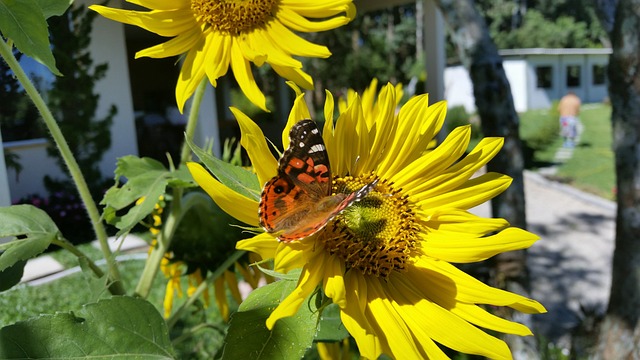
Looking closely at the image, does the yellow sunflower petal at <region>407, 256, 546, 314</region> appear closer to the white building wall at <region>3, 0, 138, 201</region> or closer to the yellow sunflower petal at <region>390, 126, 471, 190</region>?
the yellow sunflower petal at <region>390, 126, 471, 190</region>

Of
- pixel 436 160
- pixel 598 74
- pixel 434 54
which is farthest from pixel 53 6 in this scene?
pixel 598 74

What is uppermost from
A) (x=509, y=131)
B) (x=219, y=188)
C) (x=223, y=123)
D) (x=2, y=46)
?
(x=2, y=46)

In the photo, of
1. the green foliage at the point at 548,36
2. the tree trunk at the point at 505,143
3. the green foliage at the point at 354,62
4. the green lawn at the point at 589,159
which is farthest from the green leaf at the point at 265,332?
the green foliage at the point at 548,36

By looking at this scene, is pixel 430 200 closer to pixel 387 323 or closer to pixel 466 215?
pixel 466 215

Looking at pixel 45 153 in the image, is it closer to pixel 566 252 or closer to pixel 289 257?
pixel 289 257

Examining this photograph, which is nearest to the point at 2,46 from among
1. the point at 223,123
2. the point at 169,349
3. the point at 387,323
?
the point at 169,349

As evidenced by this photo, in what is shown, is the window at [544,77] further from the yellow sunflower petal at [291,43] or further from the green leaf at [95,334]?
the green leaf at [95,334]
